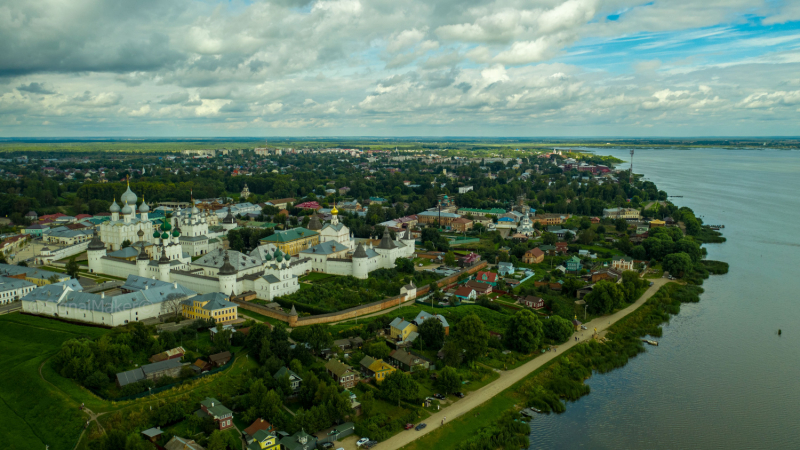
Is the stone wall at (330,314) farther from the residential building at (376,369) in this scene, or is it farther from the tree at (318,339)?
the residential building at (376,369)

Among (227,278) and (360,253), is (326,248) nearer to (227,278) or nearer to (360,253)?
(360,253)

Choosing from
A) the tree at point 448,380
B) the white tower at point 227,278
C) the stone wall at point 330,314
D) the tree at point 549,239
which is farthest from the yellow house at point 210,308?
the tree at point 549,239

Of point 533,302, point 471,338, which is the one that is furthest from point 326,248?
point 471,338

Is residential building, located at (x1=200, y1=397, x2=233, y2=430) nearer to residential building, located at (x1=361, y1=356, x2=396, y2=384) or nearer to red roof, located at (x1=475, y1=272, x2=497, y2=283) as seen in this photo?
residential building, located at (x1=361, y1=356, x2=396, y2=384)

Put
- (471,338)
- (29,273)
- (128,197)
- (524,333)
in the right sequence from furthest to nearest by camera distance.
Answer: (128,197), (29,273), (524,333), (471,338)

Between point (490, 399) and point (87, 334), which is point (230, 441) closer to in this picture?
point (490, 399)

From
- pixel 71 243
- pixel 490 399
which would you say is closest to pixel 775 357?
pixel 490 399

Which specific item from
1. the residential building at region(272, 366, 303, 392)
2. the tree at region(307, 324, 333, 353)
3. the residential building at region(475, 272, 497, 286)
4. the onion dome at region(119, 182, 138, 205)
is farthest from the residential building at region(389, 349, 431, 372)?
the onion dome at region(119, 182, 138, 205)
